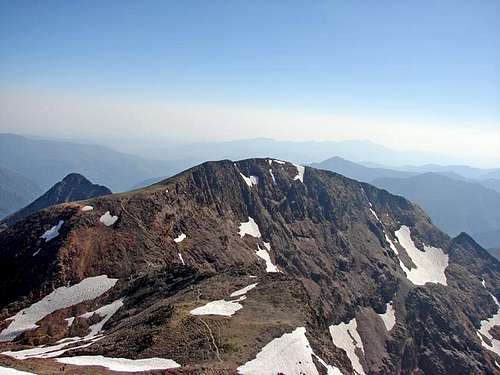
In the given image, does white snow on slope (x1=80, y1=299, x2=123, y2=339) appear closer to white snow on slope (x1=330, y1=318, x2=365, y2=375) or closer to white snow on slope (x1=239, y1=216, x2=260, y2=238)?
white snow on slope (x1=239, y1=216, x2=260, y2=238)

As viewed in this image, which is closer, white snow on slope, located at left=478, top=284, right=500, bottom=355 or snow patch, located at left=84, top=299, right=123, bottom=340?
snow patch, located at left=84, top=299, right=123, bottom=340

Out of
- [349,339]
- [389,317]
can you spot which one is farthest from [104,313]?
[389,317]

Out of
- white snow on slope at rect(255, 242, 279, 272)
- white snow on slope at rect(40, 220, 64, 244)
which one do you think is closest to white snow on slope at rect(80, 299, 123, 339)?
white snow on slope at rect(40, 220, 64, 244)

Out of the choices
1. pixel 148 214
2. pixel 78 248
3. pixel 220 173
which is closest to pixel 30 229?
pixel 78 248

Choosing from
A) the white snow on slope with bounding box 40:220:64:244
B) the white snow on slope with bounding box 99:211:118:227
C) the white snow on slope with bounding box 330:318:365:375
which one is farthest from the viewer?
the white snow on slope with bounding box 330:318:365:375

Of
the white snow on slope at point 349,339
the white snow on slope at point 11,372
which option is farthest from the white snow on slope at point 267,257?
the white snow on slope at point 11,372
